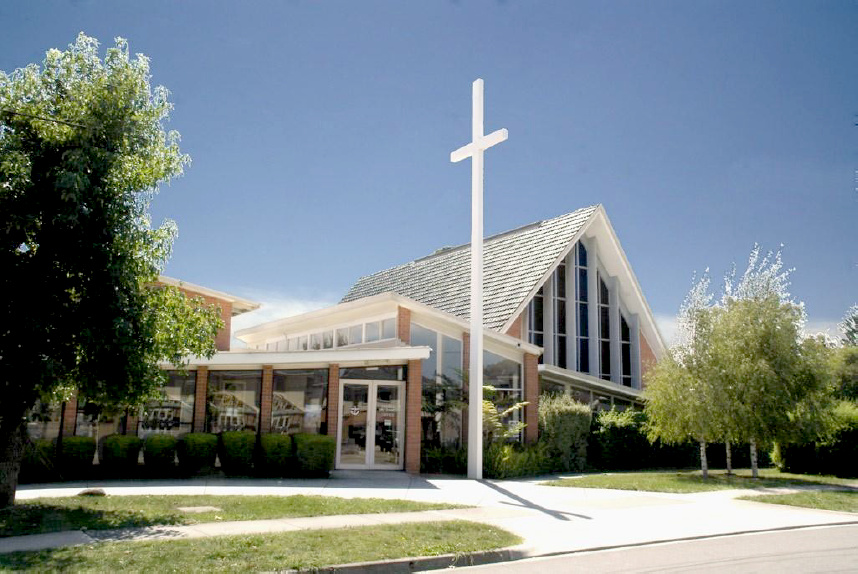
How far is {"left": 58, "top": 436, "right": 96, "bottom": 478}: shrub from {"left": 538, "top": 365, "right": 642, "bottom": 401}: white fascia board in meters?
12.6

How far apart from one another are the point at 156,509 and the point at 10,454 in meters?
2.31

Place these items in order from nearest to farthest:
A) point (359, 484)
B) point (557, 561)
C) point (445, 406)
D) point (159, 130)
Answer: point (557, 561) → point (159, 130) → point (359, 484) → point (445, 406)

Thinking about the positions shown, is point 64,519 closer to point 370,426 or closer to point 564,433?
point 370,426

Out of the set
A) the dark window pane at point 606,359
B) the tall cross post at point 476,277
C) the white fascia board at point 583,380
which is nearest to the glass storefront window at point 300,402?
the tall cross post at point 476,277

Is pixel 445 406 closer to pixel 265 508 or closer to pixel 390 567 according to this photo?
pixel 265 508

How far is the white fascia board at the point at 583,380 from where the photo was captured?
912 inches

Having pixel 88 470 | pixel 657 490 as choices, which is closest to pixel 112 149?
pixel 88 470

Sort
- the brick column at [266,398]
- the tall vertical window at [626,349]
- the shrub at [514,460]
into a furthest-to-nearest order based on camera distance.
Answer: the tall vertical window at [626,349]
the shrub at [514,460]
the brick column at [266,398]

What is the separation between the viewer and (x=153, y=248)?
12.2 metres

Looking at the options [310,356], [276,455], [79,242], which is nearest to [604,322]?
[310,356]

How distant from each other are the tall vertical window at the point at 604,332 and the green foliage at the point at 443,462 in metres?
11.8

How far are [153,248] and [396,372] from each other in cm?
828

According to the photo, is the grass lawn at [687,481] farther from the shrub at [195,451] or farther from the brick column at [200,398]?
the brick column at [200,398]

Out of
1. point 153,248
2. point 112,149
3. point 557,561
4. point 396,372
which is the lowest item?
point 557,561
